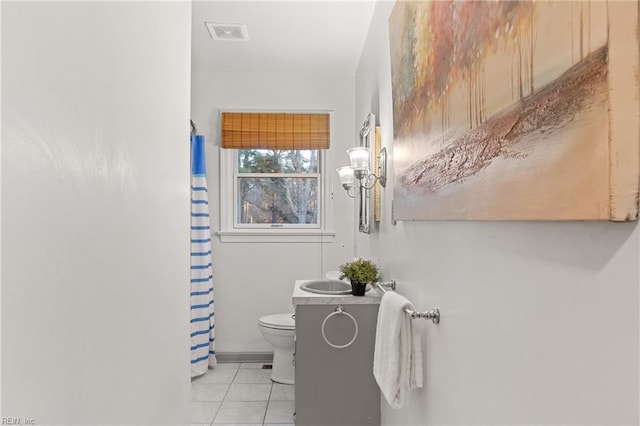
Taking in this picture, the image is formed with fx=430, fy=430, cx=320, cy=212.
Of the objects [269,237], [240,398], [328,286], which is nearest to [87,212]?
[328,286]

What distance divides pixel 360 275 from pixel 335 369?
0.51 metres

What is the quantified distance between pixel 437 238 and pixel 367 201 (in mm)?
1416

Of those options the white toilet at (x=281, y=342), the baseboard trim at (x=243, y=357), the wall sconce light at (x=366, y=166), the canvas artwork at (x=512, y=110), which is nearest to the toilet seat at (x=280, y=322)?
the white toilet at (x=281, y=342)

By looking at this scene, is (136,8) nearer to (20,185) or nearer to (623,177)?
(20,185)

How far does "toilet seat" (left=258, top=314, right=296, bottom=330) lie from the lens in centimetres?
302

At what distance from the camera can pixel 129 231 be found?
0.97 m

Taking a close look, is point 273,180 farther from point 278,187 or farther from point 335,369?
point 335,369

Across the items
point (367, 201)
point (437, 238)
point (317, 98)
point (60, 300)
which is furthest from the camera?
point (317, 98)

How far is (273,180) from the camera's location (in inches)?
152

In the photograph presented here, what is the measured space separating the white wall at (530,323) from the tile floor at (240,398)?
137 cm

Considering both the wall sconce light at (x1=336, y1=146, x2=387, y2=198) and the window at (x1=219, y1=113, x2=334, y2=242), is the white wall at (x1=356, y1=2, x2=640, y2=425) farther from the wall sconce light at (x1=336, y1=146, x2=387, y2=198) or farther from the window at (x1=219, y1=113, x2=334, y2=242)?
the window at (x1=219, y1=113, x2=334, y2=242)

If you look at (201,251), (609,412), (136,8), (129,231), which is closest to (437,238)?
(609,412)

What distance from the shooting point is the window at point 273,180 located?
3705mm

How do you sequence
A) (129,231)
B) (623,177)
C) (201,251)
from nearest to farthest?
(623,177) → (129,231) → (201,251)
